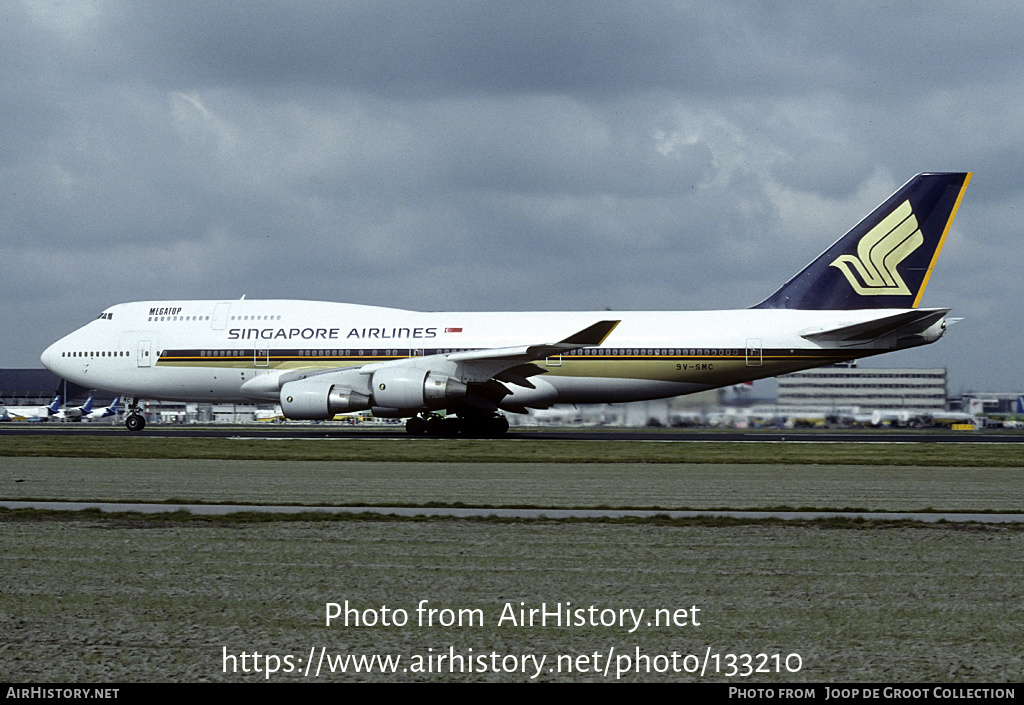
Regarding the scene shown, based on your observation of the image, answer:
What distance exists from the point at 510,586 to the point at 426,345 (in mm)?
26288

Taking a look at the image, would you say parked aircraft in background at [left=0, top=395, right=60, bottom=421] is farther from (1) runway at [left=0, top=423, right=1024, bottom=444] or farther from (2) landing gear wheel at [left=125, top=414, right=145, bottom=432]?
(2) landing gear wheel at [left=125, top=414, right=145, bottom=432]

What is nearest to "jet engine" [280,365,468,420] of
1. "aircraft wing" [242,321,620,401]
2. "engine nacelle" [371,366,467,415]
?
"engine nacelle" [371,366,467,415]

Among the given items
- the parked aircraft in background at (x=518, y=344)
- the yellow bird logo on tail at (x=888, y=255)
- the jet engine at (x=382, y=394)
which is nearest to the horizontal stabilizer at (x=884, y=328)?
the parked aircraft in background at (x=518, y=344)

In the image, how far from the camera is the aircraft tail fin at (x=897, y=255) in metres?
A: 34.2

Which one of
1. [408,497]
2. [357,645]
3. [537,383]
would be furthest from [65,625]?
[537,383]

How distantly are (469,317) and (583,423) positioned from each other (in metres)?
13.4

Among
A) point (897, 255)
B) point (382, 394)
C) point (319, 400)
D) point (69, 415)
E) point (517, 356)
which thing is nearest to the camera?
point (517, 356)

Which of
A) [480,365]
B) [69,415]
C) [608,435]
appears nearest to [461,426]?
[480,365]

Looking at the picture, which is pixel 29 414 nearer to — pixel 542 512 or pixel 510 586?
pixel 542 512

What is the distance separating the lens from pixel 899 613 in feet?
22.4

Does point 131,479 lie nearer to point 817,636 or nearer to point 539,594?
point 539,594

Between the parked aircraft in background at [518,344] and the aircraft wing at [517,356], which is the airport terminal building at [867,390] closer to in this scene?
the parked aircraft in background at [518,344]

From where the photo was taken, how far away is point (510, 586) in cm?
775

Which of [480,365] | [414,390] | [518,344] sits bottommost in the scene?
[414,390]
